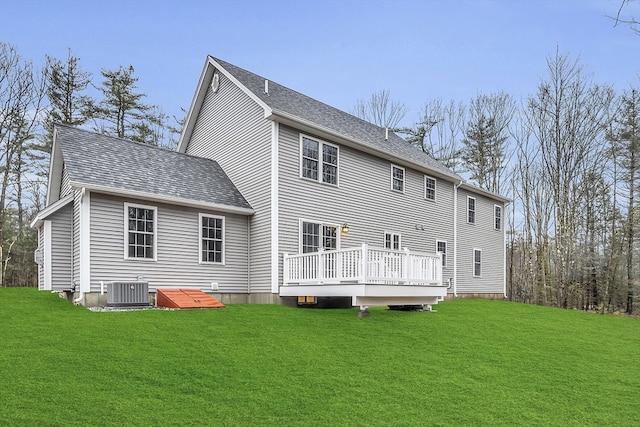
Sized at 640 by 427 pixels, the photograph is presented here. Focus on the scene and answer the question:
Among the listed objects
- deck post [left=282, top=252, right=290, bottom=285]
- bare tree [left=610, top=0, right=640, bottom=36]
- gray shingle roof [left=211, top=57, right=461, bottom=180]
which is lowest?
deck post [left=282, top=252, right=290, bottom=285]

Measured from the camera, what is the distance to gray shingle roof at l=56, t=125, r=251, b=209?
38.7ft

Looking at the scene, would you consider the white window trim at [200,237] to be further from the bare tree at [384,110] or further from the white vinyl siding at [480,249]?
the bare tree at [384,110]

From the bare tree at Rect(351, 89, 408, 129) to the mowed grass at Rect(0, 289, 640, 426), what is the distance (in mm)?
24751

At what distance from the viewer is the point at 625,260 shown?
976 inches

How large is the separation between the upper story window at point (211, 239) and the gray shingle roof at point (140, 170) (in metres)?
0.59

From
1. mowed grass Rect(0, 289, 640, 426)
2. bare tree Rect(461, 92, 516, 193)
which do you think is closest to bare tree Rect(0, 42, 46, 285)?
mowed grass Rect(0, 289, 640, 426)

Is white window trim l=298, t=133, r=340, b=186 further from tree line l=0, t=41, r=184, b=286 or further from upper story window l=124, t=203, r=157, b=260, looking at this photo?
tree line l=0, t=41, r=184, b=286

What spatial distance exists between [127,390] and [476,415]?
4.00 m

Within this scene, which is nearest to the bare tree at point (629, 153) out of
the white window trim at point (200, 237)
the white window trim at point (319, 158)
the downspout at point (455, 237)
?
the downspout at point (455, 237)

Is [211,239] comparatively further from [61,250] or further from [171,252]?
[61,250]

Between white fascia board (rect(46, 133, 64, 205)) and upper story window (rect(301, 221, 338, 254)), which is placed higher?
white fascia board (rect(46, 133, 64, 205))

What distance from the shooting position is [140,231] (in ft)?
39.7

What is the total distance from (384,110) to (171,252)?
24496 mm

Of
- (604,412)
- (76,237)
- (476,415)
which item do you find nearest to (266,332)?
(476,415)
